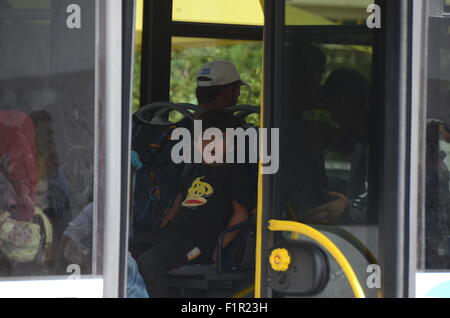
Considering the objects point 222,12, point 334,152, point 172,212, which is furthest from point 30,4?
point 222,12

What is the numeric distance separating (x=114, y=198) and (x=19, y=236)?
0.39 meters

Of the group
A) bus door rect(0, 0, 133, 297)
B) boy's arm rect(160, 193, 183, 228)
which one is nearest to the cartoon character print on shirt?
boy's arm rect(160, 193, 183, 228)

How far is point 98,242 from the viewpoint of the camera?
3152 millimetres

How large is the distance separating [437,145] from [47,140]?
148 cm

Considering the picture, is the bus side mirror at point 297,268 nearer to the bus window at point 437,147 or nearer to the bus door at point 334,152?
the bus door at point 334,152

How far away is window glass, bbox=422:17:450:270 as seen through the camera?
333 centimetres

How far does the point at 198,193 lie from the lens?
4.79 m

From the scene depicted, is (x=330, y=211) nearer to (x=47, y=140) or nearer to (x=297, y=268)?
(x=297, y=268)

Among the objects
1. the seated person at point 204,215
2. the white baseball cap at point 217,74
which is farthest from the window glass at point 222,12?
the seated person at point 204,215

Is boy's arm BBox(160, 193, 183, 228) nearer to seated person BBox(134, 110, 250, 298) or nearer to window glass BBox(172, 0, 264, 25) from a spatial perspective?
seated person BBox(134, 110, 250, 298)

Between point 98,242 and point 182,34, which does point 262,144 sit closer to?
point 98,242

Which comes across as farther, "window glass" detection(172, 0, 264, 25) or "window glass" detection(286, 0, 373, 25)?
"window glass" detection(172, 0, 264, 25)
